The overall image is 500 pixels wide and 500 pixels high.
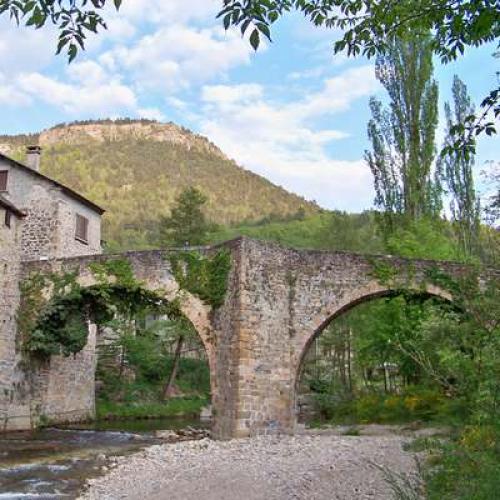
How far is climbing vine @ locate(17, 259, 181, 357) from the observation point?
1647 centimetres

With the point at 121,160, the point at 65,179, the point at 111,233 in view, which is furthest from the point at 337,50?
the point at 121,160

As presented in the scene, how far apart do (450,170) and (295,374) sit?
12238mm

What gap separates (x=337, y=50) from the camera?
4523mm

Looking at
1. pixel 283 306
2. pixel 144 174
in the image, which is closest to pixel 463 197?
pixel 283 306

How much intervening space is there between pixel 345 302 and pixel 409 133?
9.43 meters

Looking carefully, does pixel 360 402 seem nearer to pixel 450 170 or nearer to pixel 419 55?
pixel 450 170

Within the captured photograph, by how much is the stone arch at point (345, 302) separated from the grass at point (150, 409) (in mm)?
11146

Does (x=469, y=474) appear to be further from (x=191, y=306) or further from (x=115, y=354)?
(x=115, y=354)

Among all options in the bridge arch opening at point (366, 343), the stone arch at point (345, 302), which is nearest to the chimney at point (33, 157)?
the bridge arch opening at point (366, 343)

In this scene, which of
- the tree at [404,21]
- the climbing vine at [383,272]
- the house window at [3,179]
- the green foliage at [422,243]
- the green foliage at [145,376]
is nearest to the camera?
the tree at [404,21]

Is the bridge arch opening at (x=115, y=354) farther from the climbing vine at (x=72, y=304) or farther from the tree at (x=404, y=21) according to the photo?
the tree at (x=404, y=21)

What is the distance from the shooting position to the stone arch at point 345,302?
14.5 metres

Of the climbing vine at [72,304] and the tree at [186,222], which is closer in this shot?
the climbing vine at [72,304]

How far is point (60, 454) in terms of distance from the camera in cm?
1354
